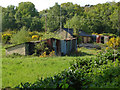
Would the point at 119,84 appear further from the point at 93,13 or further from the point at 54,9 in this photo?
the point at 93,13

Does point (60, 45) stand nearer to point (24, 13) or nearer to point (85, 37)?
point (24, 13)

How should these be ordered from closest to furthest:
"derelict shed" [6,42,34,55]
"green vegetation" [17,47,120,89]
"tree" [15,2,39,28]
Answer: "green vegetation" [17,47,120,89] < "derelict shed" [6,42,34,55] < "tree" [15,2,39,28]

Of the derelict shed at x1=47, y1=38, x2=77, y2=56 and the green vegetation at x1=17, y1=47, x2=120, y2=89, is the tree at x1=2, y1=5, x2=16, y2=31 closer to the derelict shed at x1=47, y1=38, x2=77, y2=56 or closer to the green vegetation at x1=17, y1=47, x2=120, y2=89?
the derelict shed at x1=47, y1=38, x2=77, y2=56

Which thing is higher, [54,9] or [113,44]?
[54,9]

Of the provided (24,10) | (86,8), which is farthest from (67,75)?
(86,8)

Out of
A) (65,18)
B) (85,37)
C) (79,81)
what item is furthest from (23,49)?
(65,18)

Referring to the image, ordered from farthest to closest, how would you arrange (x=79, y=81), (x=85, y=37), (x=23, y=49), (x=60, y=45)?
(x=85, y=37) < (x=60, y=45) < (x=23, y=49) < (x=79, y=81)

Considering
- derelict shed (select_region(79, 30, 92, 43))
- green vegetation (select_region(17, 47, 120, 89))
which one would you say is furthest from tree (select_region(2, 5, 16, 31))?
green vegetation (select_region(17, 47, 120, 89))

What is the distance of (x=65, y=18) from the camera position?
1838 inches

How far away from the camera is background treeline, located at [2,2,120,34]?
29.8 m

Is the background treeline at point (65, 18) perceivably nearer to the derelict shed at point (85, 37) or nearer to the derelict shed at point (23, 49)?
the derelict shed at point (85, 37)

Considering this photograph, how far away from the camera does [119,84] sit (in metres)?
3.60

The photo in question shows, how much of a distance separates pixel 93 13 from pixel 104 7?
656 centimetres

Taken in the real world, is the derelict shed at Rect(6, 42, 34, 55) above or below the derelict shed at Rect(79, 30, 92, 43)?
below
